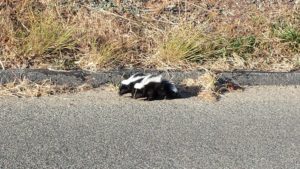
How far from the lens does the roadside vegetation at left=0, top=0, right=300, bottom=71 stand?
663 cm

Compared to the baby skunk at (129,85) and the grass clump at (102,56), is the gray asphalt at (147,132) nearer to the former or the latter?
the baby skunk at (129,85)

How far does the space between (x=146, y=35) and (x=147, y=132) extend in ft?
7.86

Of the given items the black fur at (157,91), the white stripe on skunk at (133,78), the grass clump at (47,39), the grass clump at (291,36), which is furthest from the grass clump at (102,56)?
the grass clump at (291,36)

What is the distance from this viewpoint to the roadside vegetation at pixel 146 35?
6.63 meters

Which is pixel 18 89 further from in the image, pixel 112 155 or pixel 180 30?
pixel 180 30

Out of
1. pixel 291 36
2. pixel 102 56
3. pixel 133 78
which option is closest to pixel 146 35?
pixel 102 56

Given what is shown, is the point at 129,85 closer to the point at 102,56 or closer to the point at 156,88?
the point at 156,88

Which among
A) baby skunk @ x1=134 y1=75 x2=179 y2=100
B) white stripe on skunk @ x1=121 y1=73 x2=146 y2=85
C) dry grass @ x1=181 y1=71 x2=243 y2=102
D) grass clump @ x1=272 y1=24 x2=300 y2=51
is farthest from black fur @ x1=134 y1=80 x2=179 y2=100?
grass clump @ x1=272 y1=24 x2=300 y2=51

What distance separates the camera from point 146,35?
7.39 meters

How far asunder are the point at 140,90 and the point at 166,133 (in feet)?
2.99

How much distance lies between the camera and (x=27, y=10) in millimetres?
7211

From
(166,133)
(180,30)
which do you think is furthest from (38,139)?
(180,30)

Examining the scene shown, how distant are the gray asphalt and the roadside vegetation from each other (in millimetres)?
764

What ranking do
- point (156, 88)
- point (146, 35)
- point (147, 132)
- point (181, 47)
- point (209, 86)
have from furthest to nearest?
point (146, 35)
point (181, 47)
point (209, 86)
point (156, 88)
point (147, 132)
